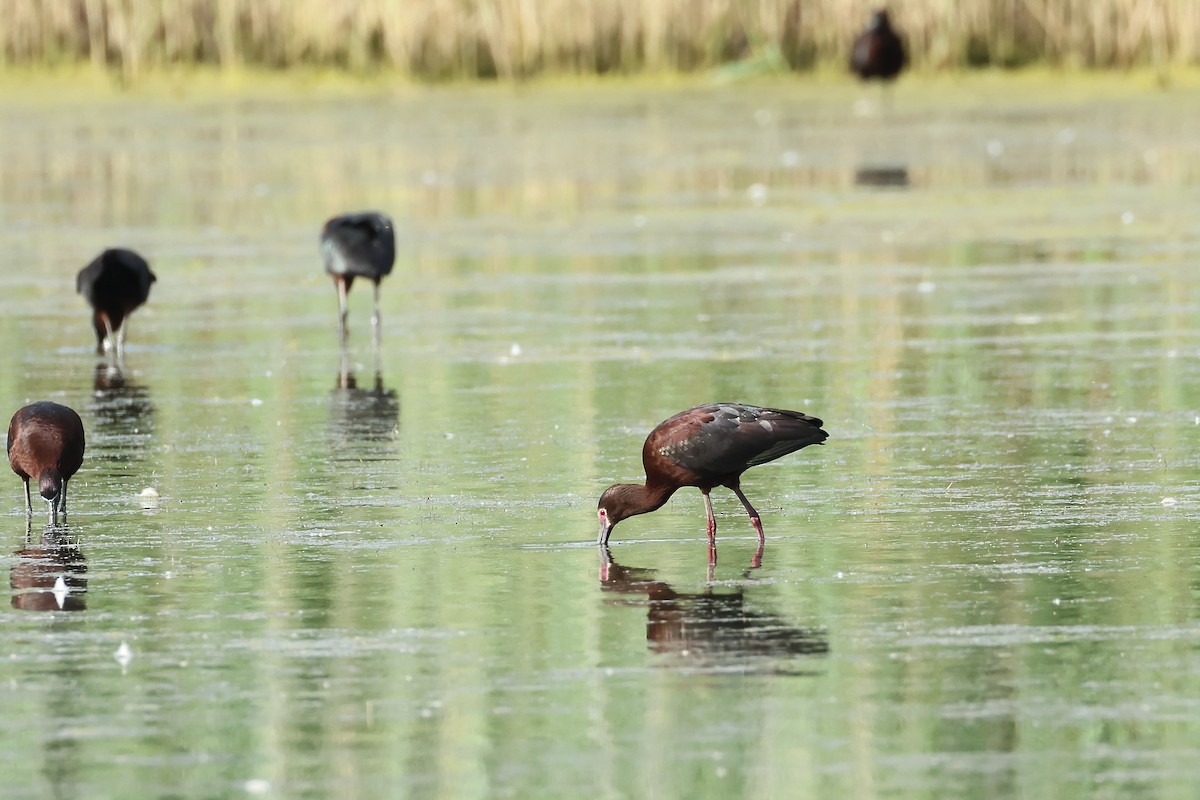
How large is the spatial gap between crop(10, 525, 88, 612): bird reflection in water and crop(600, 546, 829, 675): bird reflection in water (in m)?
1.66

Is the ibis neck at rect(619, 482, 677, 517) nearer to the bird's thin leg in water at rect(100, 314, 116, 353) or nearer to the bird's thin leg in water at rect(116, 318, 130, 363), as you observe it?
the bird's thin leg in water at rect(116, 318, 130, 363)

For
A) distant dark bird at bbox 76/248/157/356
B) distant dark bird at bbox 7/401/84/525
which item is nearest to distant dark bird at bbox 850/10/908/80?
distant dark bird at bbox 76/248/157/356

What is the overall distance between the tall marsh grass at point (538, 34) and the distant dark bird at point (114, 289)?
16112 mm

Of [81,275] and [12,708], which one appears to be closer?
[12,708]

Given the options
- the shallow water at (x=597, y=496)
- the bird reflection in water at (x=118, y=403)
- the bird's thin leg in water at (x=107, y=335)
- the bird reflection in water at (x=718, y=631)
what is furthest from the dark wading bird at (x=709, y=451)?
the bird's thin leg in water at (x=107, y=335)

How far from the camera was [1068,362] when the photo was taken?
44.4 feet

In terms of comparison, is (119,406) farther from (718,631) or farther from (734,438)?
(718,631)

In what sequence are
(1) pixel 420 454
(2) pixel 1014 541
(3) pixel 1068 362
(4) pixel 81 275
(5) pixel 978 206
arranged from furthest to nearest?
(5) pixel 978 206, (4) pixel 81 275, (3) pixel 1068 362, (1) pixel 420 454, (2) pixel 1014 541

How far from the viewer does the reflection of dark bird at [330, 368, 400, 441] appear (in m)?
11.9

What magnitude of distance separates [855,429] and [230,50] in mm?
21809

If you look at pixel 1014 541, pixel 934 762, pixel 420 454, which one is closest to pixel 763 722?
pixel 934 762

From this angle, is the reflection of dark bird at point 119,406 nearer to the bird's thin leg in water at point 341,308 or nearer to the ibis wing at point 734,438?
the bird's thin leg in water at point 341,308

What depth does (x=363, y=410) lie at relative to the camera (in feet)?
41.4

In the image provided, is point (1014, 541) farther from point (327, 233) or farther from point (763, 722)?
point (327, 233)
